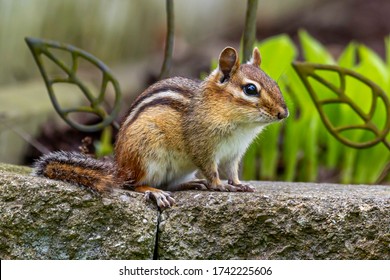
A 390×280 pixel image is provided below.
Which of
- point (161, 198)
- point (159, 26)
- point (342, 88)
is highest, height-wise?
point (159, 26)

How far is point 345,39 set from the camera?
10320 millimetres

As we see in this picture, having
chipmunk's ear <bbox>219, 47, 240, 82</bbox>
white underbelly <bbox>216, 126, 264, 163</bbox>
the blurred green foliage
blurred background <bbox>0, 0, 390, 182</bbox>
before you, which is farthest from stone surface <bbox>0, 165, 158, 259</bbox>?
the blurred green foliage

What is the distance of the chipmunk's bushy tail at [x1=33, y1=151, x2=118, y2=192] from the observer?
3.75 metres

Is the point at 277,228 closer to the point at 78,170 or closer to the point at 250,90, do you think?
the point at 250,90

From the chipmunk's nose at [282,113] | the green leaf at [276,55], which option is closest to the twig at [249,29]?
the chipmunk's nose at [282,113]

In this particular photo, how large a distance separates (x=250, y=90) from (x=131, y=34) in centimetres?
545

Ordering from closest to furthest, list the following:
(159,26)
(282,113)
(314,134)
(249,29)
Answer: (282,113) → (249,29) → (314,134) → (159,26)

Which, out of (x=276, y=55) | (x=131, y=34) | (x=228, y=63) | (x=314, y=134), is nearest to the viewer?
(x=228, y=63)

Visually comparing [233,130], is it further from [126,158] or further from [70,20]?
[70,20]

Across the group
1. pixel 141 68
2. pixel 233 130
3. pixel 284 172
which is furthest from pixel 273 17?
pixel 233 130

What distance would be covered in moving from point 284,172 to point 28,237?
2939mm

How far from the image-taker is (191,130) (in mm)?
4020

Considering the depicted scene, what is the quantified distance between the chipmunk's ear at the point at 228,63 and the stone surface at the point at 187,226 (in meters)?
0.59

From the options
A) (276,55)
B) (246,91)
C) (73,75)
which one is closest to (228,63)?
(246,91)
